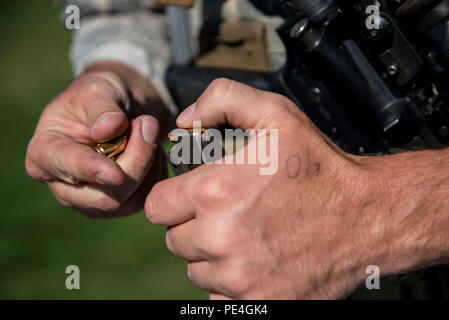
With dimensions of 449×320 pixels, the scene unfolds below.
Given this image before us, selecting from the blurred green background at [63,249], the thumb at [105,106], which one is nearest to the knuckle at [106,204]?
the thumb at [105,106]

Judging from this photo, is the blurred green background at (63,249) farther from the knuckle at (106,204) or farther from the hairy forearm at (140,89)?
the knuckle at (106,204)

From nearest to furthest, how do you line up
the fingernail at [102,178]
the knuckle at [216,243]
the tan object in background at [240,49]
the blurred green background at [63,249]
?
the knuckle at [216,243]
the fingernail at [102,178]
the tan object in background at [240,49]
the blurred green background at [63,249]

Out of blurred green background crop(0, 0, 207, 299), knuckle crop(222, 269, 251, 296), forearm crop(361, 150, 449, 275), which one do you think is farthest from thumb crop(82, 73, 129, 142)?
blurred green background crop(0, 0, 207, 299)

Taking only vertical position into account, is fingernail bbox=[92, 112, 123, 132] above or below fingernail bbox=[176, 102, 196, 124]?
below

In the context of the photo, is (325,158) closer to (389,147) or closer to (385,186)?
(385,186)

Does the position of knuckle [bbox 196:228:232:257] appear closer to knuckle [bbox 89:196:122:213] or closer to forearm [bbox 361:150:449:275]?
forearm [bbox 361:150:449:275]

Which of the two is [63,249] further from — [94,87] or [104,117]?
[104,117]

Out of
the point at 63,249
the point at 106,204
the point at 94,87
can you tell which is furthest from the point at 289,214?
the point at 63,249
